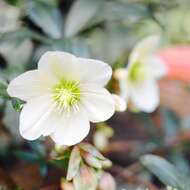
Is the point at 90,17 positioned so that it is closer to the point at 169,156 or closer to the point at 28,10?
the point at 28,10

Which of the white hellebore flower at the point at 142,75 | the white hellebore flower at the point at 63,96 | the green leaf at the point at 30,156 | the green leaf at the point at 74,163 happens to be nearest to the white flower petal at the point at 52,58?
the white hellebore flower at the point at 63,96

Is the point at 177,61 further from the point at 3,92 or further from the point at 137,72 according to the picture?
the point at 3,92

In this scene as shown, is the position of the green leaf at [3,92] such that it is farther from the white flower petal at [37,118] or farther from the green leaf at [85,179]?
the green leaf at [85,179]

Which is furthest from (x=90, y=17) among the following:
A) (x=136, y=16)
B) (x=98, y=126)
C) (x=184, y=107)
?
(x=184, y=107)

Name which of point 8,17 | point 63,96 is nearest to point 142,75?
point 8,17

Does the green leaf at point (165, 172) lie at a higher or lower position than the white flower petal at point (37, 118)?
lower

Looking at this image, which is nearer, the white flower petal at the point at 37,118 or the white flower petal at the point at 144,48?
the white flower petal at the point at 37,118
